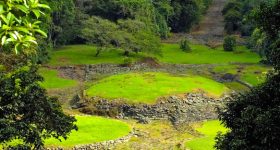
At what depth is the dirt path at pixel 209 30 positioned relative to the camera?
4267 inches

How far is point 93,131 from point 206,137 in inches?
402

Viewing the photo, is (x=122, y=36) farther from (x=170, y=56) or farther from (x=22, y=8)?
(x=22, y=8)

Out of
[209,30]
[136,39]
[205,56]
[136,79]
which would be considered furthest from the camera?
[209,30]

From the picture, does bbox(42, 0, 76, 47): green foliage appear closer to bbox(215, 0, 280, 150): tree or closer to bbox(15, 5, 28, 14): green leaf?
bbox(215, 0, 280, 150): tree

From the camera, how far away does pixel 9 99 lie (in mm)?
23641

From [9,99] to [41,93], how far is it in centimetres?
245

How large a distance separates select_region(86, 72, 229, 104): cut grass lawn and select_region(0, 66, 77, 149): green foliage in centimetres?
2434

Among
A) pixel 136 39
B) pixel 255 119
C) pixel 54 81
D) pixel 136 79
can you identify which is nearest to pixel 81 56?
pixel 136 39

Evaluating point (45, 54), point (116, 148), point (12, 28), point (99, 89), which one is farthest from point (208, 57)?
point (12, 28)

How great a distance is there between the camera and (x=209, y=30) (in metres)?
120

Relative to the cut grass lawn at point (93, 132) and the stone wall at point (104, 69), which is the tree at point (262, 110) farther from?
the stone wall at point (104, 69)

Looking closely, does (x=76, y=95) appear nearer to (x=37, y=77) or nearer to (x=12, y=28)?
(x=37, y=77)

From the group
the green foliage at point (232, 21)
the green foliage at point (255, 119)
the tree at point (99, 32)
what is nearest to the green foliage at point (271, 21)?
the green foliage at point (255, 119)

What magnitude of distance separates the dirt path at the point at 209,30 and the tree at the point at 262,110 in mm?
85601
